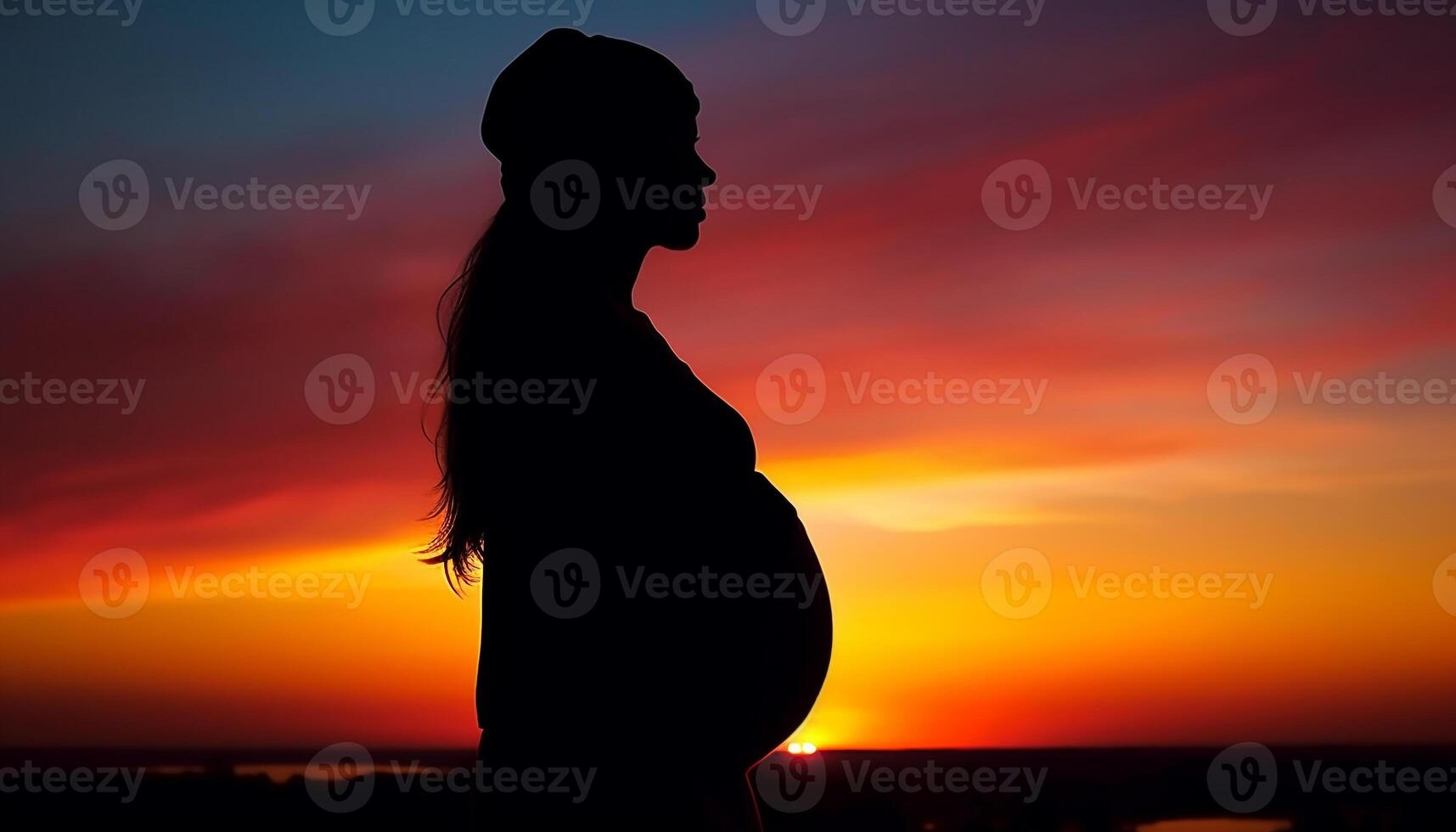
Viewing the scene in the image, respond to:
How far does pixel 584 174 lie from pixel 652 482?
631 millimetres

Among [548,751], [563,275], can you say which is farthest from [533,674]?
[563,275]

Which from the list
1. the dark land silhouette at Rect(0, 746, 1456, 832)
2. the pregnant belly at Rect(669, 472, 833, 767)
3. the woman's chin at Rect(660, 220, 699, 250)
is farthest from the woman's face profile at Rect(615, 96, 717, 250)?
the dark land silhouette at Rect(0, 746, 1456, 832)

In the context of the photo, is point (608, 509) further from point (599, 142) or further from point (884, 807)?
point (884, 807)

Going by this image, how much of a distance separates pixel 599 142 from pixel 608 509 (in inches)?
28.8

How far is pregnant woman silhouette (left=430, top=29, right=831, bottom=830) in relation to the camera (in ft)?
6.43

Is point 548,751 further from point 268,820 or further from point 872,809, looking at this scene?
point 872,809

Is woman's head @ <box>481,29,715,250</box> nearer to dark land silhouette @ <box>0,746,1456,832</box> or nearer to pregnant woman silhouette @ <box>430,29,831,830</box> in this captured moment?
pregnant woman silhouette @ <box>430,29,831,830</box>

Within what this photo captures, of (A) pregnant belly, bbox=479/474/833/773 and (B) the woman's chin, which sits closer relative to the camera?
(A) pregnant belly, bbox=479/474/833/773

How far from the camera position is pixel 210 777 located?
196 feet

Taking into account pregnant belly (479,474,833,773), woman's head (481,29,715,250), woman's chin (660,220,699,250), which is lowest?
pregnant belly (479,474,833,773)

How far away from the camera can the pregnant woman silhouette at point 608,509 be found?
1960 millimetres

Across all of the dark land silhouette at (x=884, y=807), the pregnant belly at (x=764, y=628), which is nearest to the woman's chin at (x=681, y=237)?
the pregnant belly at (x=764, y=628)

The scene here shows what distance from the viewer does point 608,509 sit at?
6.61 ft

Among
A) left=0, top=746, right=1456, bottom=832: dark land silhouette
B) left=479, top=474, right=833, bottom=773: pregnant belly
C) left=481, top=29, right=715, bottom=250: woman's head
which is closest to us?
left=479, top=474, right=833, bottom=773: pregnant belly
